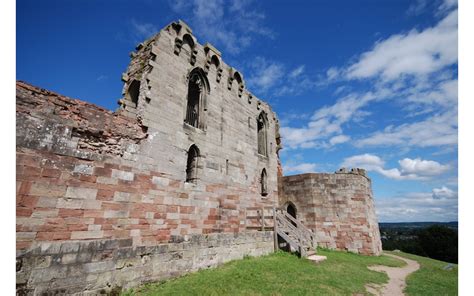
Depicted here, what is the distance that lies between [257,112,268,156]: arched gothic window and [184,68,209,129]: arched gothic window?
224 inches

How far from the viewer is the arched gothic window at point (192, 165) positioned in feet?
36.5

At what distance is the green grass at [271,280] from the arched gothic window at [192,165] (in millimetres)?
3955

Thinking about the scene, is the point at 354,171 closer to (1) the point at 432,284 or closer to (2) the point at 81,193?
(1) the point at 432,284

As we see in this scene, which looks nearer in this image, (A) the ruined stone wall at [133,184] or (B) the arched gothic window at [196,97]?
(A) the ruined stone wall at [133,184]

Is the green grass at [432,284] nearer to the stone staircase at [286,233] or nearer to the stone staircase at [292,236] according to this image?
the stone staircase at [286,233]

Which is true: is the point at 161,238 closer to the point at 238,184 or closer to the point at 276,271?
the point at 276,271

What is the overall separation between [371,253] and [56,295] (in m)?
14.8

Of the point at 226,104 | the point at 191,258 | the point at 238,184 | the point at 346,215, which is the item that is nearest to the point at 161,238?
the point at 191,258

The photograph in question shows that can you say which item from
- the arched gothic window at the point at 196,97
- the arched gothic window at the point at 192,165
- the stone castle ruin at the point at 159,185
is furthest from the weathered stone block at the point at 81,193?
the arched gothic window at the point at 196,97

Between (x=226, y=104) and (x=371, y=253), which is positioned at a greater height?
(x=226, y=104)

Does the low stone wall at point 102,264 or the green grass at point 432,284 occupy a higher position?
the low stone wall at point 102,264

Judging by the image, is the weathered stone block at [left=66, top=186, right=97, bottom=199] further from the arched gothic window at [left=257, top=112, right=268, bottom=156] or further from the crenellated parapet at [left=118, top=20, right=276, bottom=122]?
the arched gothic window at [left=257, top=112, right=268, bottom=156]

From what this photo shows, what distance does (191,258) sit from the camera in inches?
Answer: 308

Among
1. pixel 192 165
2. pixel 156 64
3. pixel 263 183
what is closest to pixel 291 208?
pixel 263 183
